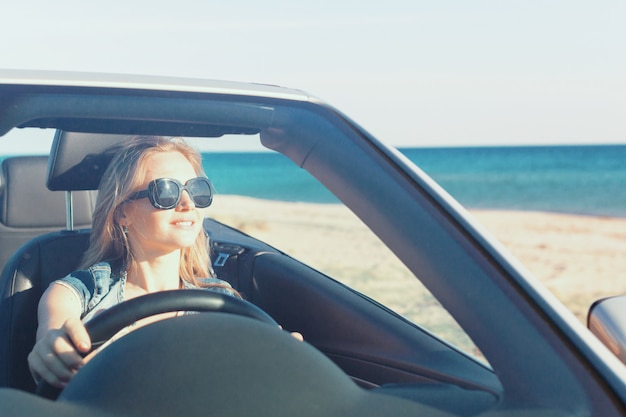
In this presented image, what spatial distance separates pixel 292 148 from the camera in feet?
5.74

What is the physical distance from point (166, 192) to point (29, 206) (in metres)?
2.01

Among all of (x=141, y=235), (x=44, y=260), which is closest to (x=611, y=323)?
(x=141, y=235)

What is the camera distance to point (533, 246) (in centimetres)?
1755

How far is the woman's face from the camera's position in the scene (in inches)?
81.9

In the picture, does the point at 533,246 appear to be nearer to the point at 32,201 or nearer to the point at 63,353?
the point at 32,201

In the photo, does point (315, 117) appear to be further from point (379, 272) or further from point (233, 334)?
point (379, 272)

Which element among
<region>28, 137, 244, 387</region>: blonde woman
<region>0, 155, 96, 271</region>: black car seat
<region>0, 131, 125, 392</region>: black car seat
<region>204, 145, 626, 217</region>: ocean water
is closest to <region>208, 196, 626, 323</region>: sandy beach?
<region>0, 155, 96, 271</region>: black car seat

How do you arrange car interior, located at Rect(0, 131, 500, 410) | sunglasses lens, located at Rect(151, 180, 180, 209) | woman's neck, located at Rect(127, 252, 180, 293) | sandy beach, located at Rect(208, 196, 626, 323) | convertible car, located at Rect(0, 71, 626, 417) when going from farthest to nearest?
sandy beach, located at Rect(208, 196, 626, 323) < woman's neck, located at Rect(127, 252, 180, 293) < sunglasses lens, located at Rect(151, 180, 180, 209) < car interior, located at Rect(0, 131, 500, 410) < convertible car, located at Rect(0, 71, 626, 417)

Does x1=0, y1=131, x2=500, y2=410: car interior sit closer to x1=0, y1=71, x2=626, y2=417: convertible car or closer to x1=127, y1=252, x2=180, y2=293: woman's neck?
x1=0, y1=71, x2=626, y2=417: convertible car

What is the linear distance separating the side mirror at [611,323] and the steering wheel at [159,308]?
62 centimetres

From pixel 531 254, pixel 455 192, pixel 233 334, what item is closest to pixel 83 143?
pixel 233 334

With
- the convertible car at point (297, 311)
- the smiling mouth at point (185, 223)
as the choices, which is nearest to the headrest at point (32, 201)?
the convertible car at point (297, 311)

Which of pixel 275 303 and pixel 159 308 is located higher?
pixel 275 303

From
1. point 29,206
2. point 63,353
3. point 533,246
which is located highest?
point 533,246
